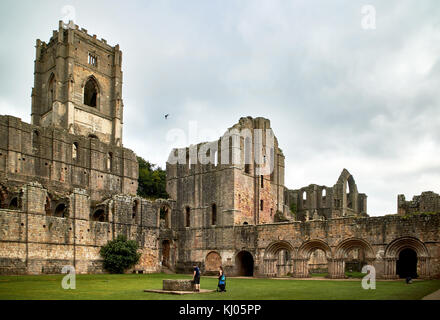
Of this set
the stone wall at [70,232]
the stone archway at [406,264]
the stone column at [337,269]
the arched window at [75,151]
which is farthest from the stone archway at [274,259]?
the arched window at [75,151]

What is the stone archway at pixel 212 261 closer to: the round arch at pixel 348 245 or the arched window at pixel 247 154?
the arched window at pixel 247 154

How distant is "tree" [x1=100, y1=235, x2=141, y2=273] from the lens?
1293 inches

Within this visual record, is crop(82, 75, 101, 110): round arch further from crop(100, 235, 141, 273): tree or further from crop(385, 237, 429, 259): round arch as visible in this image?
crop(385, 237, 429, 259): round arch

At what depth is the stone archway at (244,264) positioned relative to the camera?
37.4m

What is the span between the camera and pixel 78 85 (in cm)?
4806

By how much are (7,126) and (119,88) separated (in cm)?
1999

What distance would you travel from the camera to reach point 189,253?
40.6 meters

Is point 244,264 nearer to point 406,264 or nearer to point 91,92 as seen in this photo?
point 406,264

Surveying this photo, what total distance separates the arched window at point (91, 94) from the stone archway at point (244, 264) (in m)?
24.0

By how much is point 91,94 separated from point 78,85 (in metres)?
3.78

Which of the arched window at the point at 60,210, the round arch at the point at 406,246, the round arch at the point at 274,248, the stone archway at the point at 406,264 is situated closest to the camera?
the round arch at the point at 406,246
